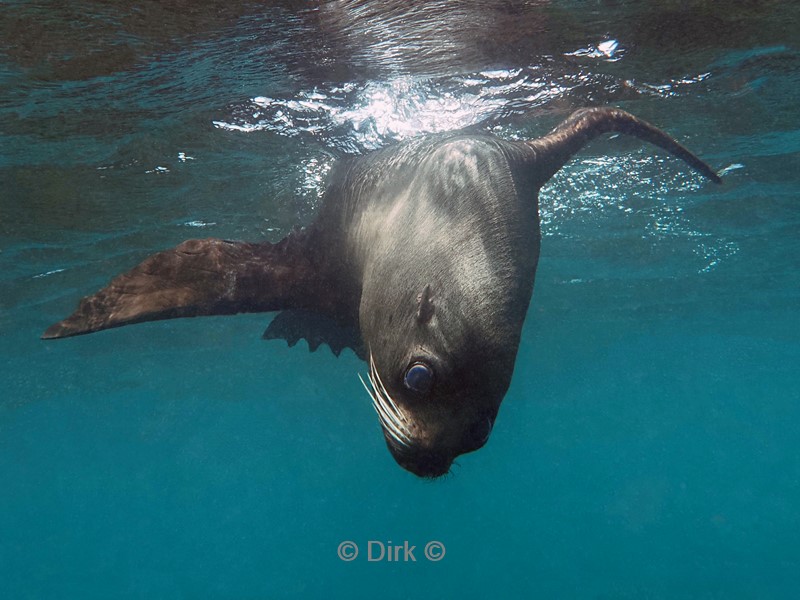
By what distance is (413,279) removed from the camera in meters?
3.38

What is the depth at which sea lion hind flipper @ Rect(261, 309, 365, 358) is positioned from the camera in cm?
550

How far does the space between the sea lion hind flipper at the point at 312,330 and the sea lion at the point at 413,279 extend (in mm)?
15

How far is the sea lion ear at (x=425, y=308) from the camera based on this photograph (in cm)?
304

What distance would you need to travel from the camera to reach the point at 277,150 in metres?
9.74

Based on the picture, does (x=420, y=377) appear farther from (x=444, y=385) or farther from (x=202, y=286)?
(x=202, y=286)

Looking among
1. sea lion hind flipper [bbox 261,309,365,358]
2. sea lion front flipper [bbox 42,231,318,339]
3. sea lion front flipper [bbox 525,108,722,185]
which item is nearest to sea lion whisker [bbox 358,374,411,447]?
sea lion front flipper [bbox 42,231,318,339]

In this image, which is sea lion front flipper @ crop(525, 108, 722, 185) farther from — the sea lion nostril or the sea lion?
the sea lion nostril

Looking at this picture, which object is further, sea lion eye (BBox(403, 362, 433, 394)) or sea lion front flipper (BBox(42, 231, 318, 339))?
sea lion front flipper (BBox(42, 231, 318, 339))

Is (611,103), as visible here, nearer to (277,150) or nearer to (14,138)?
(277,150)

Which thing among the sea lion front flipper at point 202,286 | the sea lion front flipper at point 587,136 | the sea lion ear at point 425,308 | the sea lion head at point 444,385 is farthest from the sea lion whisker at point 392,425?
the sea lion front flipper at point 587,136

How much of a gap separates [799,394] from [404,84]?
65.9 meters

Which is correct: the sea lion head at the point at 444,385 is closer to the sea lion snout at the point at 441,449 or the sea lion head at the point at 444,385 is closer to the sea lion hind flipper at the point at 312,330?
the sea lion snout at the point at 441,449

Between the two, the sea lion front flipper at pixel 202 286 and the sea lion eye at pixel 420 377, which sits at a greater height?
the sea lion eye at pixel 420 377

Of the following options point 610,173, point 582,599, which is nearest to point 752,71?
point 610,173
